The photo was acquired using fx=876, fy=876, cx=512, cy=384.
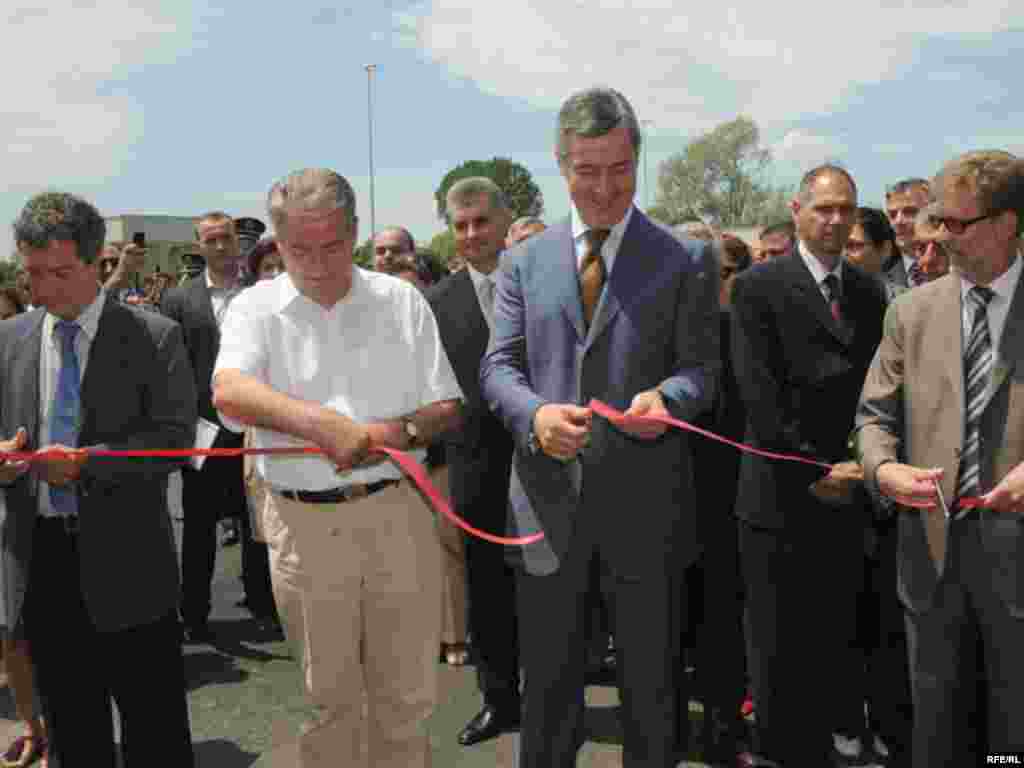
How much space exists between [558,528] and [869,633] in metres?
1.89

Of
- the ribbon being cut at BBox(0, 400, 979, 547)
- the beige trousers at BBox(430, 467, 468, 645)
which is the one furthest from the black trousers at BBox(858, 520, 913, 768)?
the beige trousers at BBox(430, 467, 468, 645)

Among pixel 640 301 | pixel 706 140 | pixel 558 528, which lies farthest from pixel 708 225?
pixel 706 140

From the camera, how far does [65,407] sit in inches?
114

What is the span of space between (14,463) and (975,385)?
292cm

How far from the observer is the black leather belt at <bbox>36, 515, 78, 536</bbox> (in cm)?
288

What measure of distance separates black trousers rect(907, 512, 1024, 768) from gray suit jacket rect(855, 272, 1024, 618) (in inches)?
1.2

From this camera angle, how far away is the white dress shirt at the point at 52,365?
290 centimetres

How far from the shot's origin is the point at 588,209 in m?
2.63

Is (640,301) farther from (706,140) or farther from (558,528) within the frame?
(706,140)

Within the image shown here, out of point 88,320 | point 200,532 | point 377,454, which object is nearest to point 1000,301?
point 377,454

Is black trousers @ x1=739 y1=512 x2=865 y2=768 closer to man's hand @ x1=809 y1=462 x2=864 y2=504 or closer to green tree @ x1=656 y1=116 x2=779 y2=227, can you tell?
man's hand @ x1=809 y1=462 x2=864 y2=504

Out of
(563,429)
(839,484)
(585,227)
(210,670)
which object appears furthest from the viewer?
(210,670)

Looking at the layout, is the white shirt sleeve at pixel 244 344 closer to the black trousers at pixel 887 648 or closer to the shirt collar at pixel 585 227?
the shirt collar at pixel 585 227

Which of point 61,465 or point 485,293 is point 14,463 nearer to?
point 61,465
